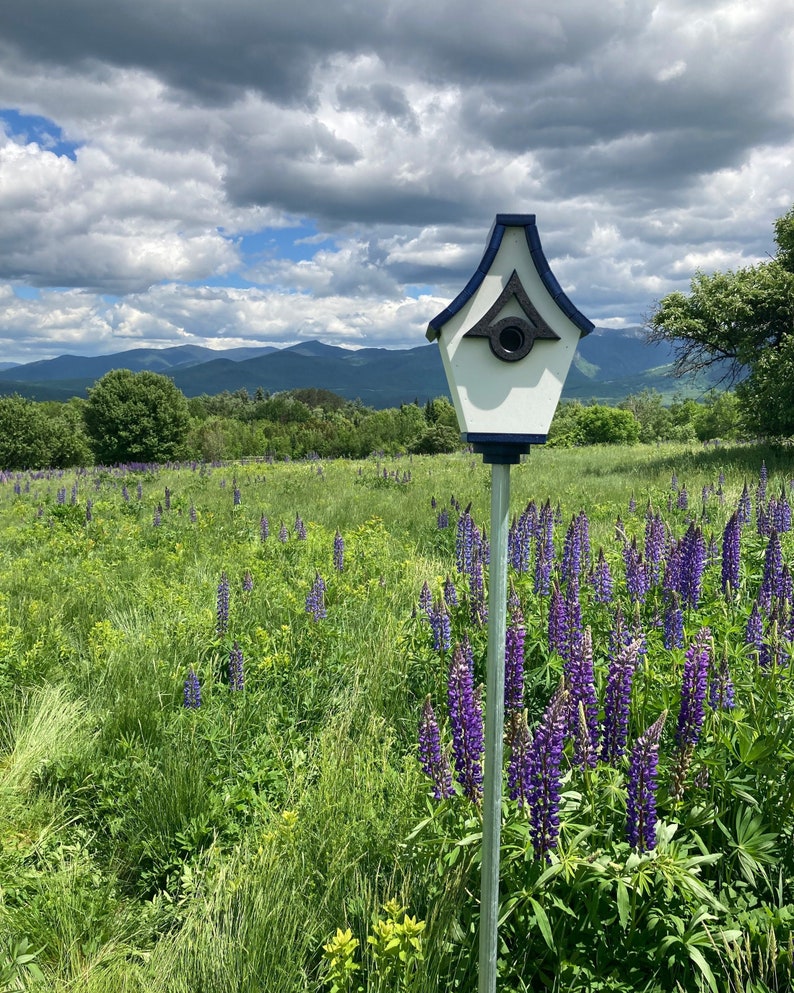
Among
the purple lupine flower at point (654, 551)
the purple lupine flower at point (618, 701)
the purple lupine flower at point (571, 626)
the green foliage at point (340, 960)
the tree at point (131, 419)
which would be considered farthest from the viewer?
the tree at point (131, 419)

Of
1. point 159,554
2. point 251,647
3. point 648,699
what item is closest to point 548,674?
point 648,699

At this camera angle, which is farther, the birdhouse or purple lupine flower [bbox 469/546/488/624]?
purple lupine flower [bbox 469/546/488/624]

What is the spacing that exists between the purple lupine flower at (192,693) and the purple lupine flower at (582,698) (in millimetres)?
2640

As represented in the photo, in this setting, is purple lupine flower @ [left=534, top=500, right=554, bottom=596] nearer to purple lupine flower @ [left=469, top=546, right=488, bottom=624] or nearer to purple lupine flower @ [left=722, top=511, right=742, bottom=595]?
purple lupine flower @ [left=469, top=546, right=488, bottom=624]

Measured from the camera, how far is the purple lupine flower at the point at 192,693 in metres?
4.33

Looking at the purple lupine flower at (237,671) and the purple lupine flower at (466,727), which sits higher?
the purple lupine flower at (466,727)

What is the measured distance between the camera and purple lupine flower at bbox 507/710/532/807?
2436 mm

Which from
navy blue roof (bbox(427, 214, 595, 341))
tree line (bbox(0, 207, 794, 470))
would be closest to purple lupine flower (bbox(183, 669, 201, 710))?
navy blue roof (bbox(427, 214, 595, 341))

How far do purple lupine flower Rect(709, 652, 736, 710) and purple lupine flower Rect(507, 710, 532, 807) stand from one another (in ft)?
3.53

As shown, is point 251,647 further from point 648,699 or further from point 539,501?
point 539,501

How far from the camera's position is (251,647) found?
512cm

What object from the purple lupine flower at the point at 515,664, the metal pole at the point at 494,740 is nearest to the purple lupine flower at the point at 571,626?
the purple lupine flower at the point at 515,664

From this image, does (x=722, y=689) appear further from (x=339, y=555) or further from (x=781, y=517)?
(x=339, y=555)

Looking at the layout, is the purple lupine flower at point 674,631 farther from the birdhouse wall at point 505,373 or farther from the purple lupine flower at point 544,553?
the birdhouse wall at point 505,373
